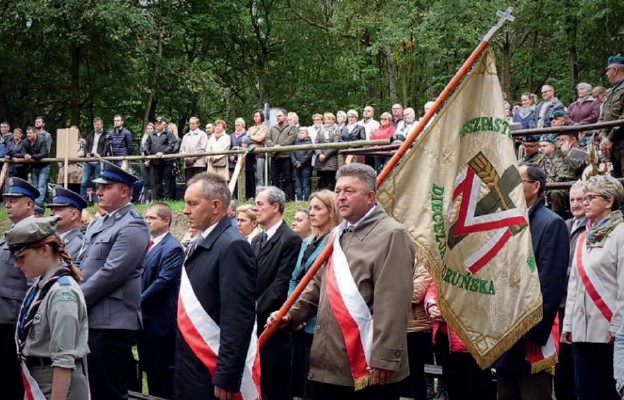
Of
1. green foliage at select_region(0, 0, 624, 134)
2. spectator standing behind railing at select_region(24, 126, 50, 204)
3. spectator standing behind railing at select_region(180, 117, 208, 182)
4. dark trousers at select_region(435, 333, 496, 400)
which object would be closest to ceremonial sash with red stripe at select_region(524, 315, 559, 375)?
dark trousers at select_region(435, 333, 496, 400)

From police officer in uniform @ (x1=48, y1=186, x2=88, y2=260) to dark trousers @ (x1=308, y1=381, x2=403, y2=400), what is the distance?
2.51 metres

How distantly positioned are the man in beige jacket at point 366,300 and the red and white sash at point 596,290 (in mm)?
1546

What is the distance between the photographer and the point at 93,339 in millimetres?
6113

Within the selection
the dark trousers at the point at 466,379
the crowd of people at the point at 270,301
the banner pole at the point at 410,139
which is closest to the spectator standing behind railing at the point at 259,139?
the crowd of people at the point at 270,301

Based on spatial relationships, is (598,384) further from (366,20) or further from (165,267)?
(366,20)

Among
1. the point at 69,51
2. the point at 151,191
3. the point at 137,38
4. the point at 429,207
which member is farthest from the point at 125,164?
the point at 429,207

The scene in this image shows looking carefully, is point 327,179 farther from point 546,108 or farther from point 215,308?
point 215,308

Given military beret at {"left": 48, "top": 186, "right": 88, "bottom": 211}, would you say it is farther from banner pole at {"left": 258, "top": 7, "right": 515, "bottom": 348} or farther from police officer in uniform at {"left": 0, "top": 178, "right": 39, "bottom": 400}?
banner pole at {"left": 258, "top": 7, "right": 515, "bottom": 348}

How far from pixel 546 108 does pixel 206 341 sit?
33.9ft

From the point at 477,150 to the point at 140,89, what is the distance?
2341 cm

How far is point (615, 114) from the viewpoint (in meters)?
9.63

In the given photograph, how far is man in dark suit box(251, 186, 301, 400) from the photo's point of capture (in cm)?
711

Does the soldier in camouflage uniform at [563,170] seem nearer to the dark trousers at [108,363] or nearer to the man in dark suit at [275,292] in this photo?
the man in dark suit at [275,292]

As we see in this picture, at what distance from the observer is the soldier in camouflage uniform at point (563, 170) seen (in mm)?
10570
